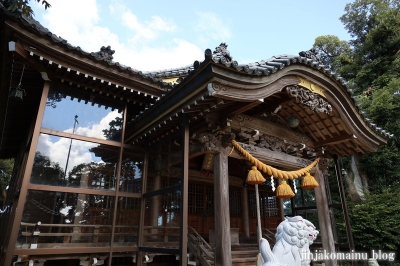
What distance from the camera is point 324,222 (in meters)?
7.11

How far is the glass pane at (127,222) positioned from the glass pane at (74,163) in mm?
507

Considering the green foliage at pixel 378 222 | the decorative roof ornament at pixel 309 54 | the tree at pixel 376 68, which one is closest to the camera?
the decorative roof ornament at pixel 309 54

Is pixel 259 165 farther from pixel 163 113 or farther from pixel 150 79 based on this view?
pixel 150 79

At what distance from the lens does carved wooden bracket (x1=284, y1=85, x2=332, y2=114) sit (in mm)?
5566

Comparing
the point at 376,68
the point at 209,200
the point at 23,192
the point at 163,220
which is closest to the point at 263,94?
the point at 163,220

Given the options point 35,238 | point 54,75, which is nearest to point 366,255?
point 35,238

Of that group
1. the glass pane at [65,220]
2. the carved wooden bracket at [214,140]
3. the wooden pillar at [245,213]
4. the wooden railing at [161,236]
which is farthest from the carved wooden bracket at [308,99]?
the wooden pillar at [245,213]

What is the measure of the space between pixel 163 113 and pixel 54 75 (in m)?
2.62

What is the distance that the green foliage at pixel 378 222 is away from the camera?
10.8 m

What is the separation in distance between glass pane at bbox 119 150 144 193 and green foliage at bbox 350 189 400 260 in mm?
10127

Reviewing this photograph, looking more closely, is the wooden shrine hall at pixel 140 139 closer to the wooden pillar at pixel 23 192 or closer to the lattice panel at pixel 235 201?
the wooden pillar at pixel 23 192

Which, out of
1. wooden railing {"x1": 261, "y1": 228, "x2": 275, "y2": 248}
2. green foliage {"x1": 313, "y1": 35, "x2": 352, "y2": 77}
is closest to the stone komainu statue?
wooden railing {"x1": 261, "y1": 228, "x2": 275, "y2": 248}

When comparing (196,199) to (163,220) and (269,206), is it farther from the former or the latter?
(269,206)

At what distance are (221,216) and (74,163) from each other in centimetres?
346
